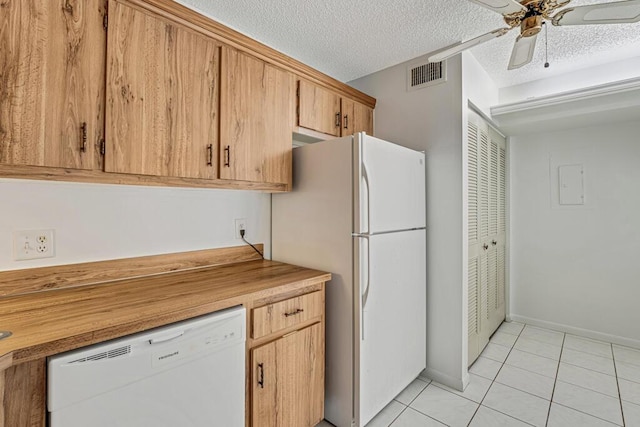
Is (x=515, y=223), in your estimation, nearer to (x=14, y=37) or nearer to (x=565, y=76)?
(x=565, y=76)

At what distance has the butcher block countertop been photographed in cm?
93

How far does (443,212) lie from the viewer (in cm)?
224

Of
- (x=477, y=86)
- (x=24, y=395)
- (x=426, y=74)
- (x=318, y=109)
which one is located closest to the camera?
(x=24, y=395)

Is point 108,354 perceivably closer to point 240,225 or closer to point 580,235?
point 240,225

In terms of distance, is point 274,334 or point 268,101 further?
point 268,101

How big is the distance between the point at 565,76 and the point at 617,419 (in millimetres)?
2622

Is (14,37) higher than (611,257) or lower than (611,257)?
higher

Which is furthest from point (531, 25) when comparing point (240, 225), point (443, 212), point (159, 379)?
point (159, 379)

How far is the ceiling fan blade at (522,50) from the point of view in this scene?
5.16 ft

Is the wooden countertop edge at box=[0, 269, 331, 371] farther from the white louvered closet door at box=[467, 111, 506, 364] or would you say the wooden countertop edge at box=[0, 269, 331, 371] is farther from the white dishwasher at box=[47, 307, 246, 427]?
the white louvered closet door at box=[467, 111, 506, 364]

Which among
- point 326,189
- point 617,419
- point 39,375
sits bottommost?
point 617,419

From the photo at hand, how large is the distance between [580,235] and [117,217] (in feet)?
12.7

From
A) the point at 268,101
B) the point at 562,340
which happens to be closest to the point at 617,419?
the point at 562,340

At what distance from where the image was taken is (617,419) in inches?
71.6
